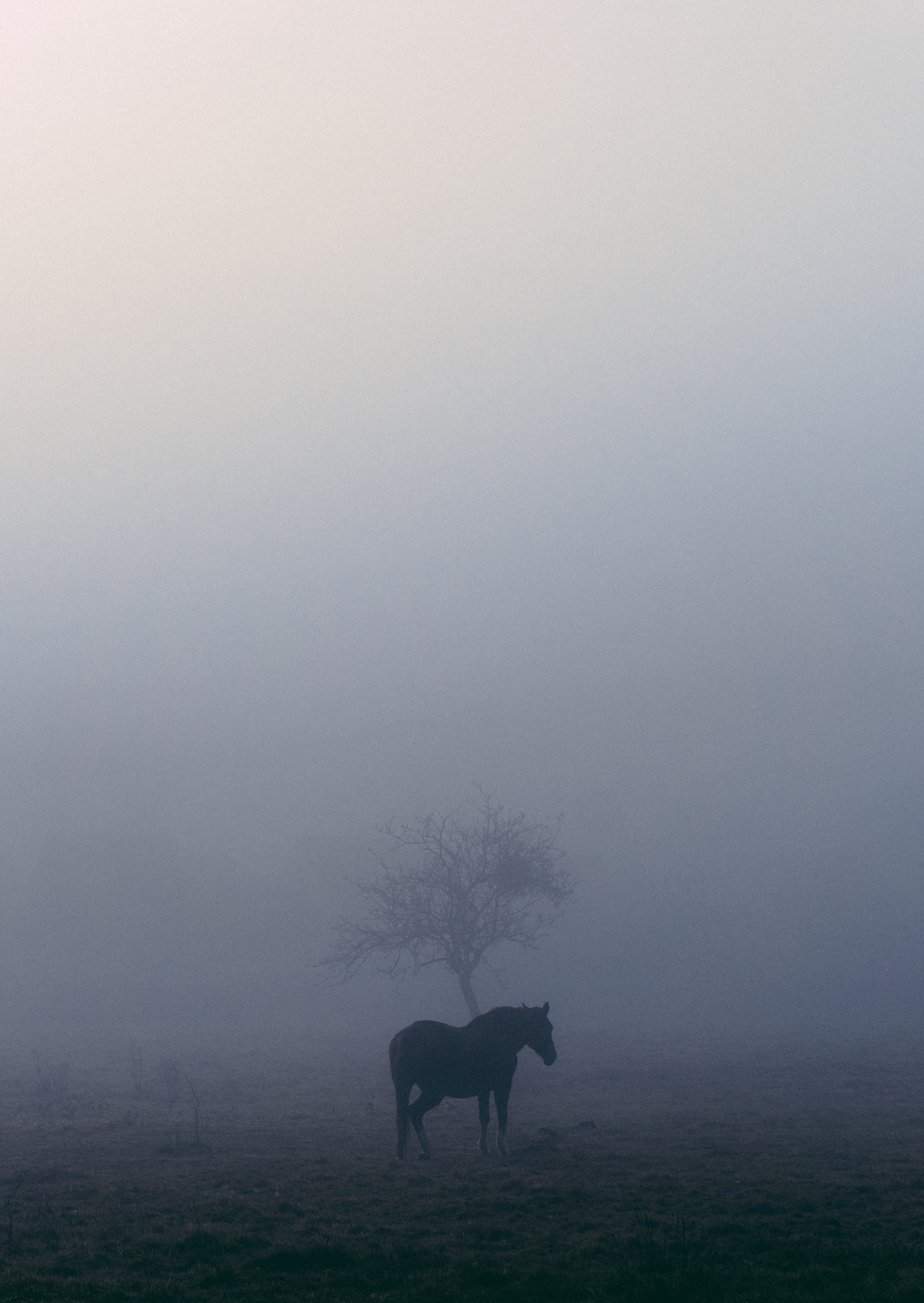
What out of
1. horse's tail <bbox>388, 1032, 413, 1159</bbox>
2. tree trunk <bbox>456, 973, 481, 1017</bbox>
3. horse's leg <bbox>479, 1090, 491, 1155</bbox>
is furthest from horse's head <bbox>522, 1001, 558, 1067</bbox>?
tree trunk <bbox>456, 973, 481, 1017</bbox>

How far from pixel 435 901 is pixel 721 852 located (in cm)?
7114

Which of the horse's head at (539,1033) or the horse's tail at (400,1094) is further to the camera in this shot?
the horse's head at (539,1033)

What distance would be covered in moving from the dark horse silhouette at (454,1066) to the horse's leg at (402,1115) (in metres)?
0.01

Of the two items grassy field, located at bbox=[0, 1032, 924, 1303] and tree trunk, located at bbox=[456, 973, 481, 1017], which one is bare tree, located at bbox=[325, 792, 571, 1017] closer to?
tree trunk, located at bbox=[456, 973, 481, 1017]

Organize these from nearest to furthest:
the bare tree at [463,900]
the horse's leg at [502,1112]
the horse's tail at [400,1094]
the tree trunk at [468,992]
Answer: the horse's tail at [400,1094]
the horse's leg at [502,1112]
the tree trunk at [468,992]
the bare tree at [463,900]

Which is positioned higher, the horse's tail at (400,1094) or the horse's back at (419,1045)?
the horse's back at (419,1045)

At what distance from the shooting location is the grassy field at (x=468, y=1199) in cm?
1097

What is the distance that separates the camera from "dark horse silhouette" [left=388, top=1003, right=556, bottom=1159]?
63.6ft

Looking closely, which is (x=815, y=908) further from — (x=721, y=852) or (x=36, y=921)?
(x=36, y=921)

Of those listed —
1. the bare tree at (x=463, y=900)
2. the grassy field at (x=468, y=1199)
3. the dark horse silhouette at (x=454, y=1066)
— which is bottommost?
the grassy field at (x=468, y=1199)

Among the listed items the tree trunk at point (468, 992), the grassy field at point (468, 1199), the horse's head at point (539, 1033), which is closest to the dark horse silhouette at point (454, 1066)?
the horse's head at point (539, 1033)

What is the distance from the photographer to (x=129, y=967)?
266ft

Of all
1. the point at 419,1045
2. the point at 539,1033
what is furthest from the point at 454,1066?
the point at 539,1033

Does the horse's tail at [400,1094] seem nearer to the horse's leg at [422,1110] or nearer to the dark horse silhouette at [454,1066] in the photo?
the dark horse silhouette at [454,1066]
